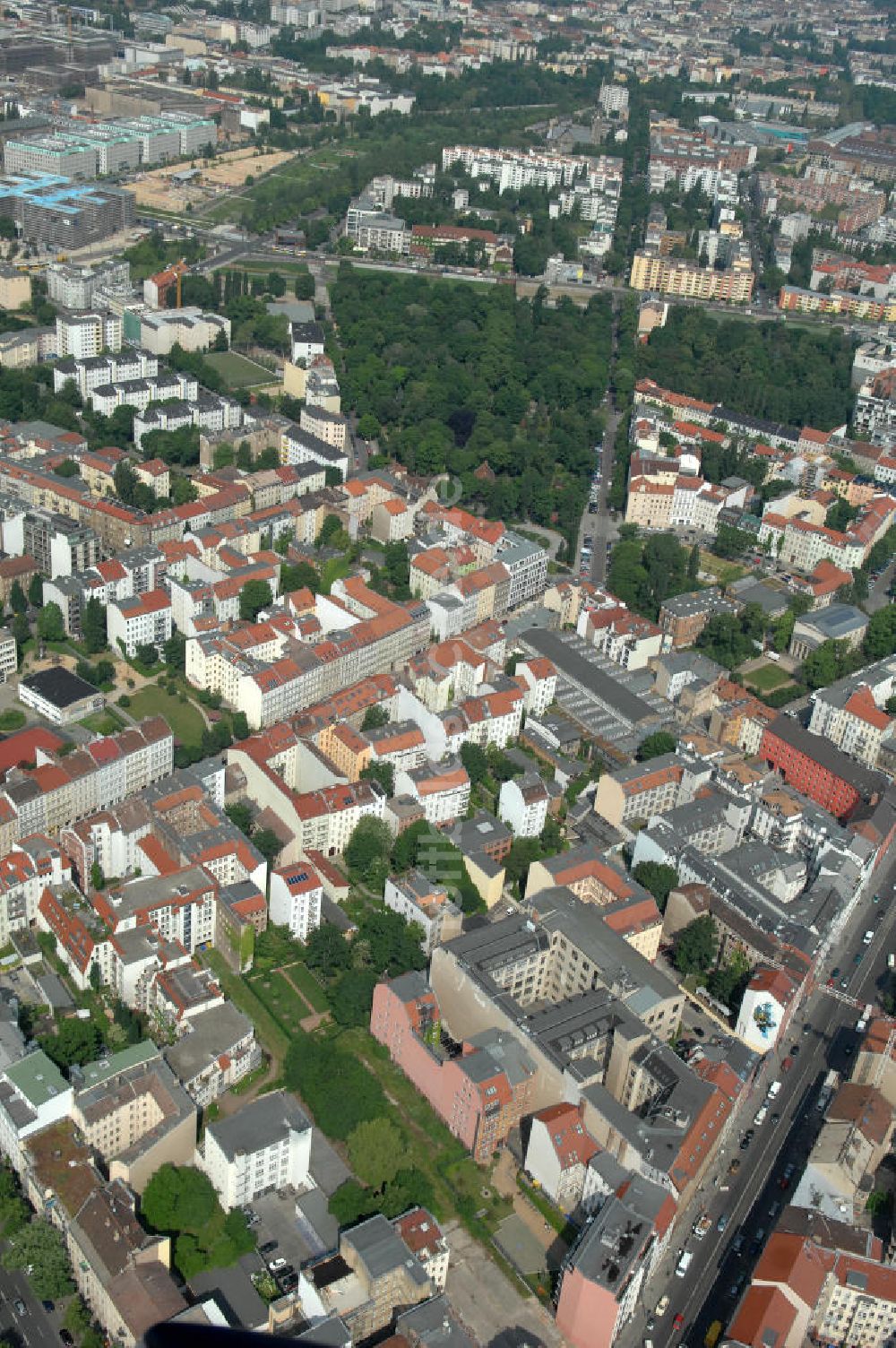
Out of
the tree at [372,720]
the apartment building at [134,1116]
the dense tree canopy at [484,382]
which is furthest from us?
the dense tree canopy at [484,382]

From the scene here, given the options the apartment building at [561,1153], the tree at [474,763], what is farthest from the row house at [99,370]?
the apartment building at [561,1153]

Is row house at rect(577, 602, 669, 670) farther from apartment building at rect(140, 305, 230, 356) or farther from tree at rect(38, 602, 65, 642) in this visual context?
apartment building at rect(140, 305, 230, 356)

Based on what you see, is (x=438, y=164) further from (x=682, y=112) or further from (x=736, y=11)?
(x=736, y=11)

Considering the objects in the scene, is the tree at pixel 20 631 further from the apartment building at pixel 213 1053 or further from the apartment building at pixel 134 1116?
the apartment building at pixel 134 1116

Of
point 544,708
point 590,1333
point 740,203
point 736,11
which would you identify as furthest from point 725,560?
point 736,11

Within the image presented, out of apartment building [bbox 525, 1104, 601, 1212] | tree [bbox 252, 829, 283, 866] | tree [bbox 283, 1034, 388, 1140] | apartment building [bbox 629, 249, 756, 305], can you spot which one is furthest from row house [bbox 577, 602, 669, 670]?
apartment building [bbox 629, 249, 756, 305]

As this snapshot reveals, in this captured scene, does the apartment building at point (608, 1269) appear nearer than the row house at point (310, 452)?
Yes
